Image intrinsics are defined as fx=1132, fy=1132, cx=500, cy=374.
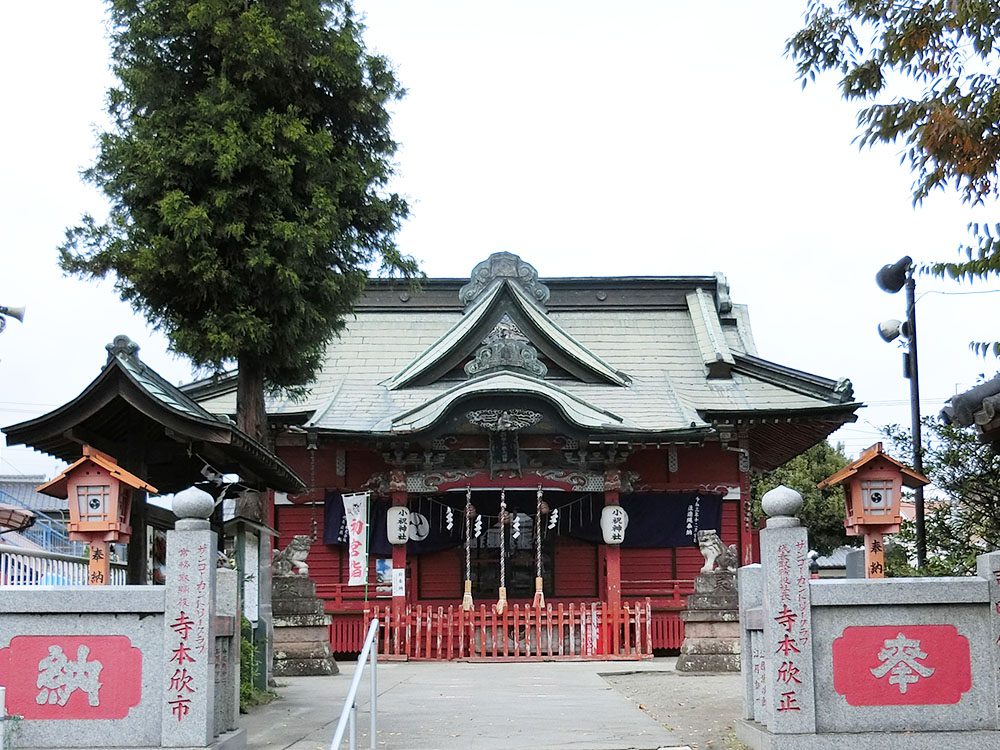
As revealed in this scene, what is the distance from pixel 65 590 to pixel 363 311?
66.1ft

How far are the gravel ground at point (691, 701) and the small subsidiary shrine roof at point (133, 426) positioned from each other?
5.08m

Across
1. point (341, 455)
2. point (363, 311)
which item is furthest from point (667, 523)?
point (363, 311)

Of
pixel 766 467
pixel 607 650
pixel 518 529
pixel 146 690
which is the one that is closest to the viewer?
pixel 146 690

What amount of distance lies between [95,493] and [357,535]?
480 inches

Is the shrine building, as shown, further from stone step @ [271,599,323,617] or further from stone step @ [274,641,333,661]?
stone step @ [271,599,323,617]

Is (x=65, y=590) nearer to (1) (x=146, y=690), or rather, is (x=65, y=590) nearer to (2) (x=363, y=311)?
(1) (x=146, y=690)

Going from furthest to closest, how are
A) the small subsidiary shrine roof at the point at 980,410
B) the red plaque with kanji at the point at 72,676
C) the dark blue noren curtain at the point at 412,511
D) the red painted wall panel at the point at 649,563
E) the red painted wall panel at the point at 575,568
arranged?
the red painted wall panel at the point at 575,568
the red painted wall panel at the point at 649,563
the dark blue noren curtain at the point at 412,511
the red plaque with kanji at the point at 72,676
the small subsidiary shrine roof at the point at 980,410

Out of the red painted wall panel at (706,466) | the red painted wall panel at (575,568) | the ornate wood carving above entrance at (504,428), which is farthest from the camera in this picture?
the red painted wall panel at (575,568)

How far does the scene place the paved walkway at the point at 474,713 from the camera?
10.1m

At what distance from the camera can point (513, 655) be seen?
21469 millimetres

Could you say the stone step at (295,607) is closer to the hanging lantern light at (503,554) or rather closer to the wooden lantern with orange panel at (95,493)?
the hanging lantern light at (503,554)

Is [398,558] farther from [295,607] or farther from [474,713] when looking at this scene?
[474,713]

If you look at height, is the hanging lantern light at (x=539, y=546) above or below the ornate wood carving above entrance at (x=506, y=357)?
below

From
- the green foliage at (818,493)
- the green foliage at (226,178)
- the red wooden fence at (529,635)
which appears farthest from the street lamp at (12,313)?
the green foliage at (818,493)
